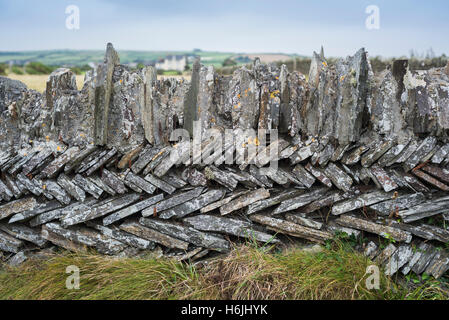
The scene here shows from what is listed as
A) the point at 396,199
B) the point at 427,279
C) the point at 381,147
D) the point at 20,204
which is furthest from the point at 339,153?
the point at 20,204

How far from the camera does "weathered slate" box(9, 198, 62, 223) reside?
15.1 feet

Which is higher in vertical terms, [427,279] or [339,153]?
[339,153]

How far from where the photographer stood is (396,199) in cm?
409

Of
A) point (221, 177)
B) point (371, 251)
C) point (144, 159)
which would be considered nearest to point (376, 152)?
point (371, 251)

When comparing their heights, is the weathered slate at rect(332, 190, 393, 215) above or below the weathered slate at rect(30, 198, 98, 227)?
above

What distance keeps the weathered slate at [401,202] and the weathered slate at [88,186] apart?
3.41 metres

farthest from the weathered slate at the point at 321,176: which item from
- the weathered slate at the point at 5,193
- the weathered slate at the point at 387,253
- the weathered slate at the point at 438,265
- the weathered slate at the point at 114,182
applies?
the weathered slate at the point at 5,193

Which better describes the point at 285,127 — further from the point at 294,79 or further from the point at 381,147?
the point at 381,147

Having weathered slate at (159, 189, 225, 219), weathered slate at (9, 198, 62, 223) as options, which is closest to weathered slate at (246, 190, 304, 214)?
weathered slate at (159, 189, 225, 219)

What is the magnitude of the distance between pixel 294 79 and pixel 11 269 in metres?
4.27

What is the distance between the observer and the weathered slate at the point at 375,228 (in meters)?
4.01

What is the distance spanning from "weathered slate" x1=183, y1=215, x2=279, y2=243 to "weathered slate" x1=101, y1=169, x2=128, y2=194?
3.13 feet

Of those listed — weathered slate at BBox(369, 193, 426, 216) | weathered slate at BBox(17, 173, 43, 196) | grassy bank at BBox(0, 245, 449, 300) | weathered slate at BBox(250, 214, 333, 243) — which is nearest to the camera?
grassy bank at BBox(0, 245, 449, 300)

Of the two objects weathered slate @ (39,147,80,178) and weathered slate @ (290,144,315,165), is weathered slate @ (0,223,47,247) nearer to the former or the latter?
weathered slate @ (39,147,80,178)
